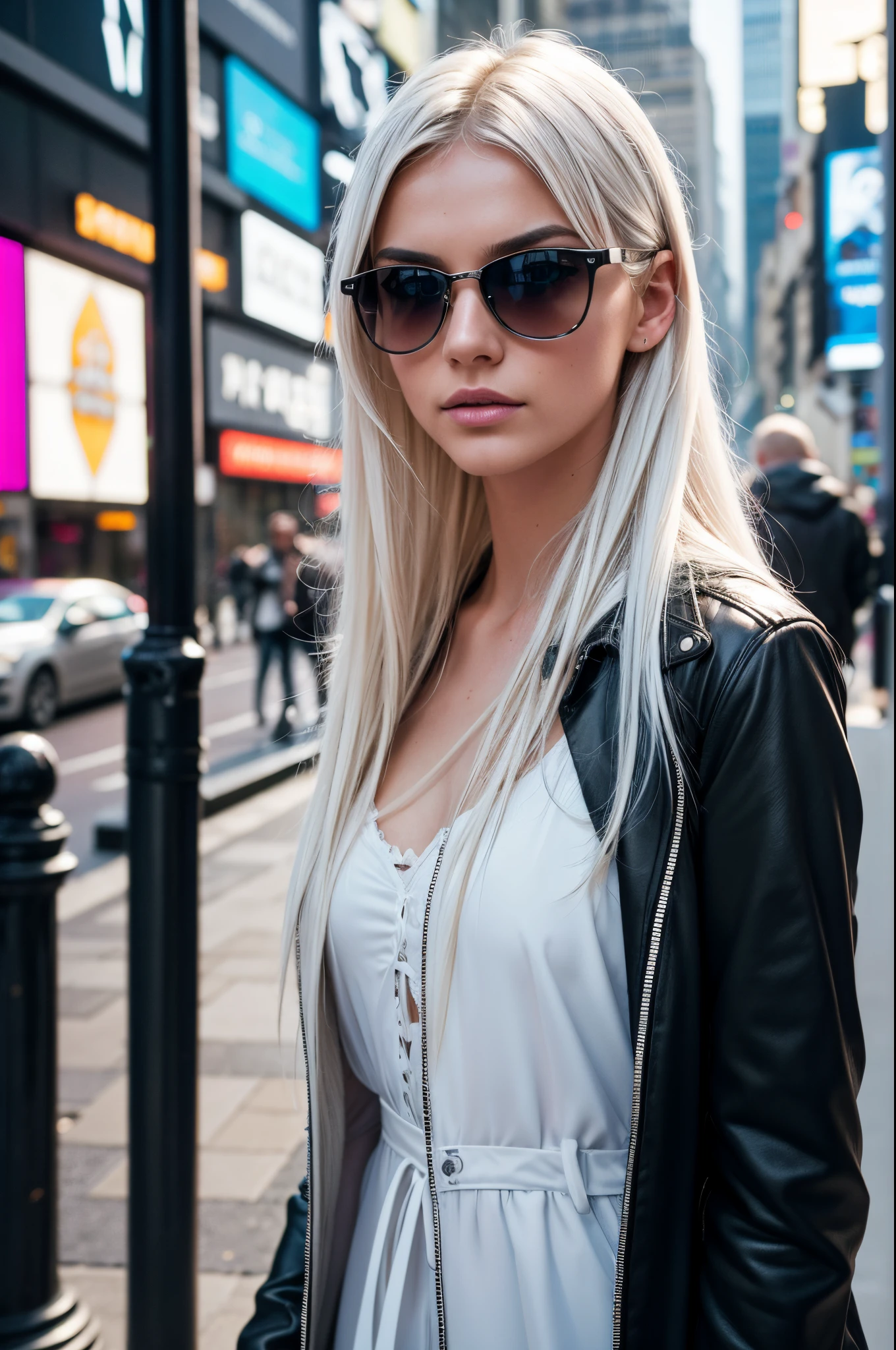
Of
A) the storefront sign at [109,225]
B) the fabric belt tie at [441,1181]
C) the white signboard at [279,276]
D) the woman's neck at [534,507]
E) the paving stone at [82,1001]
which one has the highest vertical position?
the white signboard at [279,276]

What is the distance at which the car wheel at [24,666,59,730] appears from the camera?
473 inches

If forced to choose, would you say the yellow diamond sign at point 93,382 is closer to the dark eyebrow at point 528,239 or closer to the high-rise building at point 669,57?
the high-rise building at point 669,57

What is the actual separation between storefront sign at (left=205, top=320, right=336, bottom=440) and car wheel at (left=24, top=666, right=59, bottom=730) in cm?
546

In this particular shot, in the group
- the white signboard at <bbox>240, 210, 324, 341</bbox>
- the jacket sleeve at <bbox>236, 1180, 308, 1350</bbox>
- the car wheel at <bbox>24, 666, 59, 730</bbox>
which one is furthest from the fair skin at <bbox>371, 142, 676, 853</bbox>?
the white signboard at <bbox>240, 210, 324, 341</bbox>

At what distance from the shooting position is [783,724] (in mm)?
1011

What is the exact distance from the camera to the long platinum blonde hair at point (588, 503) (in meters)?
1.23

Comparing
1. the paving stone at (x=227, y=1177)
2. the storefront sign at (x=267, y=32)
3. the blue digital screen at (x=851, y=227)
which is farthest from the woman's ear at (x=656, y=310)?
the storefront sign at (x=267, y=32)

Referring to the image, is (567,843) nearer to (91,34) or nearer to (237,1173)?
(91,34)

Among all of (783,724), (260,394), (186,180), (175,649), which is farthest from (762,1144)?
(260,394)

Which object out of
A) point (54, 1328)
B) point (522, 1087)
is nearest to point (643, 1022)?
point (522, 1087)

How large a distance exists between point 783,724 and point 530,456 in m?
0.45

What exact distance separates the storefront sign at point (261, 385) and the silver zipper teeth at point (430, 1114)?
1542cm

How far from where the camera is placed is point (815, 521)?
20.2 feet

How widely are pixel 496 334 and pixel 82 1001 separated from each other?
14.4ft
